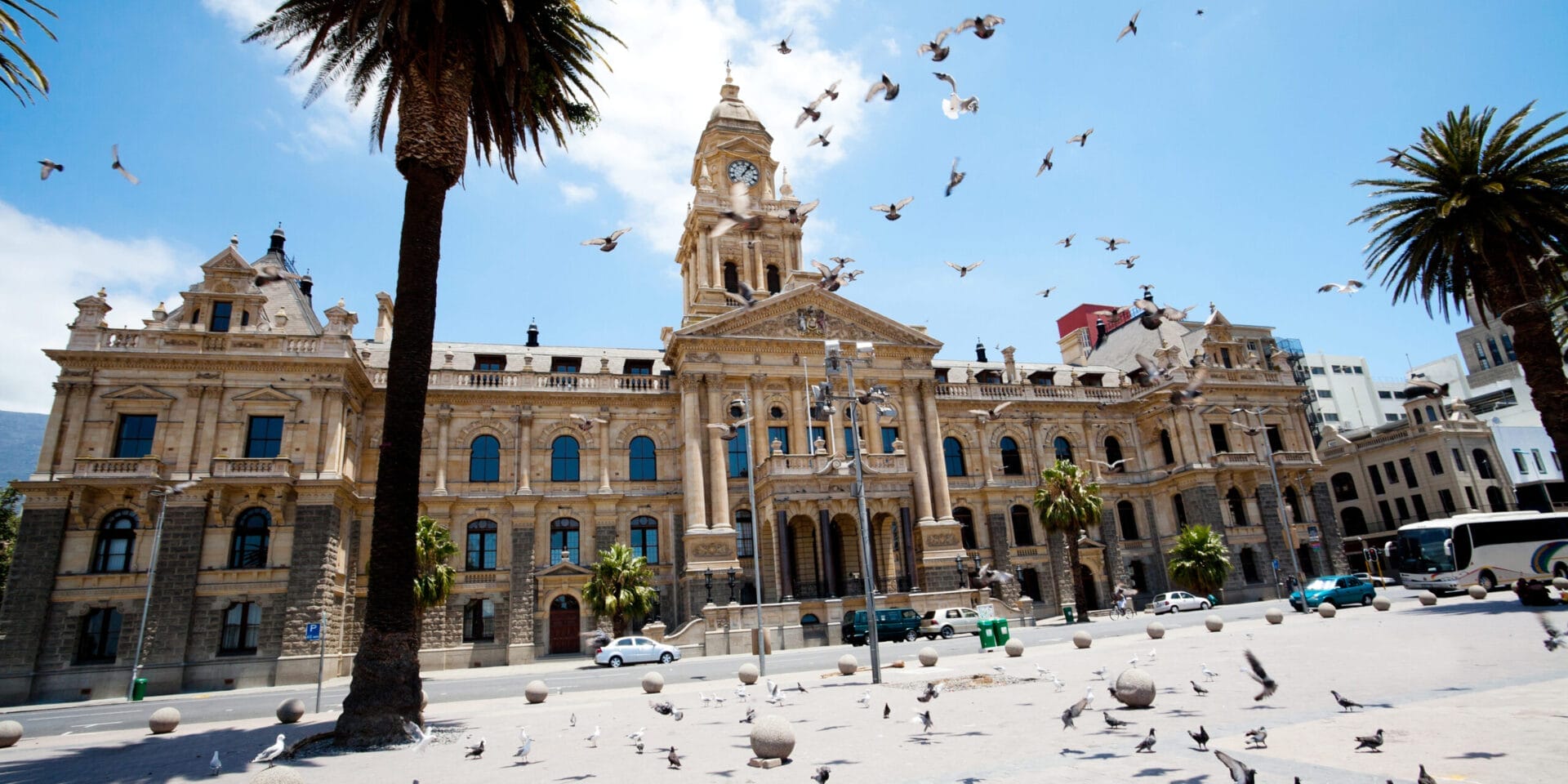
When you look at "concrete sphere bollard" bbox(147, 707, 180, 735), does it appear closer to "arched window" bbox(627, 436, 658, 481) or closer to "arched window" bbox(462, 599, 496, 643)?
"arched window" bbox(462, 599, 496, 643)

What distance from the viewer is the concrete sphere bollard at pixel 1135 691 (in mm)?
11852

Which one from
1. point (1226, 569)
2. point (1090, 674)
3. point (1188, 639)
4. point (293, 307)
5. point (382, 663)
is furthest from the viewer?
point (1226, 569)

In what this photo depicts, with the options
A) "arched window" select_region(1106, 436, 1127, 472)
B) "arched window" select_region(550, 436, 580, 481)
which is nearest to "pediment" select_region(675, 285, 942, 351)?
"arched window" select_region(550, 436, 580, 481)

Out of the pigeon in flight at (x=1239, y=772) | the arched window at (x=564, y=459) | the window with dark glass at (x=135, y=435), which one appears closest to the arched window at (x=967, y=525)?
the arched window at (x=564, y=459)

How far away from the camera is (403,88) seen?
54.2 feet

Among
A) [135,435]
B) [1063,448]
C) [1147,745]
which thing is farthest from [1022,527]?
[135,435]

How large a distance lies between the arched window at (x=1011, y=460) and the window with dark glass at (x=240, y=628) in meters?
40.9

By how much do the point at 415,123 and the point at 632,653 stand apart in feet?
80.1

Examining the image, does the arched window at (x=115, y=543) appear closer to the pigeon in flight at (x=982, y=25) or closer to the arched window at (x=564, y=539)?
the arched window at (x=564, y=539)

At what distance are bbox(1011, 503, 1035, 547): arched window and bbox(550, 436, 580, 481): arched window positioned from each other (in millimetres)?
26878

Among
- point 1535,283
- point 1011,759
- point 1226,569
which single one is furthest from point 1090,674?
point 1226,569

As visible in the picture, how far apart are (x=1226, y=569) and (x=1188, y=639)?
24.0 metres

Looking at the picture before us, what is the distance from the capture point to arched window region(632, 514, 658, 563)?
142ft

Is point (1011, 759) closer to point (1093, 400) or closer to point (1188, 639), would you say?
point (1188, 639)
